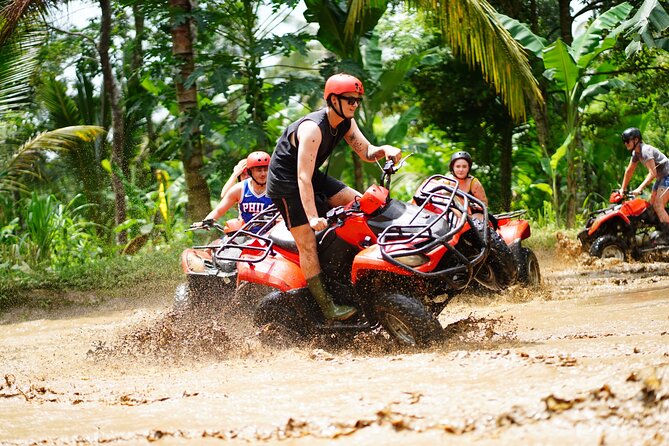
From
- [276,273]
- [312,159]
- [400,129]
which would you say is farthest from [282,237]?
[400,129]

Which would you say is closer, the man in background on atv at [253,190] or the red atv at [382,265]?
the red atv at [382,265]

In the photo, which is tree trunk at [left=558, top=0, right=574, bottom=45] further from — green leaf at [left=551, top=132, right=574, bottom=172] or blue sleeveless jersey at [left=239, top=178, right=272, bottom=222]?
blue sleeveless jersey at [left=239, top=178, right=272, bottom=222]

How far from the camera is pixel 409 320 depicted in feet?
18.5

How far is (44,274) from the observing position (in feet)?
40.5

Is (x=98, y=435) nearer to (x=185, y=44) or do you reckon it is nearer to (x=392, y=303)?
(x=392, y=303)

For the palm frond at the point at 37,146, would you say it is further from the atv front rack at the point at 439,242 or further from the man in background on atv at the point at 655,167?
the atv front rack at the point at 439,242

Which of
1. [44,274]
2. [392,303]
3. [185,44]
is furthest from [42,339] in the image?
[185,44]

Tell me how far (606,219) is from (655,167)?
887 millimetres

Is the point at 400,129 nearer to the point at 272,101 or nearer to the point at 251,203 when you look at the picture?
the point at 272,101

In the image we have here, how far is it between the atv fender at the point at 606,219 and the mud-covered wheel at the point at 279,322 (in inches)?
258

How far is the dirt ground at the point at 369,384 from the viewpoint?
351 centimetres

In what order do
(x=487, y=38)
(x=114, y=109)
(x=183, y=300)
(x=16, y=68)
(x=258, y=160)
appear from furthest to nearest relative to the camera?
1. (x=114, y=109)
2. (x=16, y=68)
3. (x=487, y=38)
4. (x=258, y=160)
5. (x=183, y=300)

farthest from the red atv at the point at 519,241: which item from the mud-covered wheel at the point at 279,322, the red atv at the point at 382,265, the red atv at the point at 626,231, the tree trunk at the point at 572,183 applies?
the tree trunk at the point at 572,183

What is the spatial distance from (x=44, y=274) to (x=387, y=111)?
1291 centimetres
